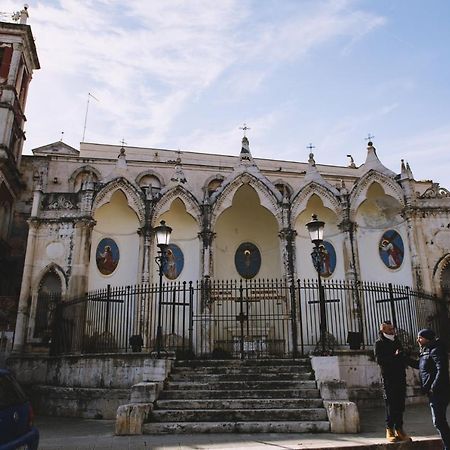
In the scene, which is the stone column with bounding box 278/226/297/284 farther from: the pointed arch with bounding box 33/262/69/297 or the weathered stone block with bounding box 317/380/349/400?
the pointed arch with bounding box 33/262/69/297

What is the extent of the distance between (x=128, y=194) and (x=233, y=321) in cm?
781

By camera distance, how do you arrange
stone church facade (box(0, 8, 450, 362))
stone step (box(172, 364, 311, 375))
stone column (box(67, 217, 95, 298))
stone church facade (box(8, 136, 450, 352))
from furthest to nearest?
stone church facade (box(8, 136, 450, 352))
stone church facade (box(0, 8, 450, 362))
stone column (box(67, 217, 95, 298))
stone step (box(172, 364, 311, 375))

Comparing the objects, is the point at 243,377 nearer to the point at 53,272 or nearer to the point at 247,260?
the point at 247,260

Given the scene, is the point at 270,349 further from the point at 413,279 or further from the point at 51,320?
the point at 51,320

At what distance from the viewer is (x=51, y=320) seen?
732 inches

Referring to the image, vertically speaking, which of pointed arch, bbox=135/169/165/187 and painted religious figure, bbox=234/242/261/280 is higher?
pointed arch, bbox=135/169/165/187

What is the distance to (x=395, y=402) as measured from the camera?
791cm

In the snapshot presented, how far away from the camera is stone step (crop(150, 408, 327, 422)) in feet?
31.9

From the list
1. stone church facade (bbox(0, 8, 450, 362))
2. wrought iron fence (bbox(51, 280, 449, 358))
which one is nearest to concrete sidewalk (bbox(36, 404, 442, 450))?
wrought iron fence (bbox(51, 280, 449, 358))

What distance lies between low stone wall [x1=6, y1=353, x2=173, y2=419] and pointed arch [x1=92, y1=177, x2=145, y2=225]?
773 cm

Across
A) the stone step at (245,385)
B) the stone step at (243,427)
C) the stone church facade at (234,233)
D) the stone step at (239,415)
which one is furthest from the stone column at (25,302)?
the stone step at (243,427)

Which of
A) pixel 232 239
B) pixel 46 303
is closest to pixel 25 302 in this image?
pixel 46 303

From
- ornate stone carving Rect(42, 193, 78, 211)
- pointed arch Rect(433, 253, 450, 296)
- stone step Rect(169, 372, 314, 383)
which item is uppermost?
ornate stone carving Rect(42, 193, 78, 211)

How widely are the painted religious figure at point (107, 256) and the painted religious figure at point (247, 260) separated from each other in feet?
19.9
